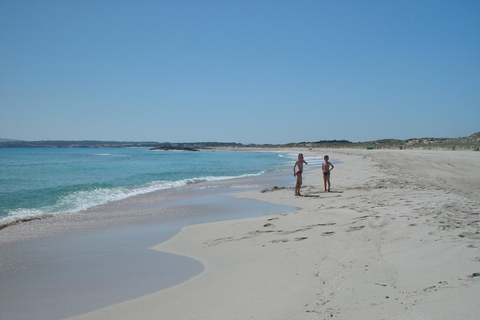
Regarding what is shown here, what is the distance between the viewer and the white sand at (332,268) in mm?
3381

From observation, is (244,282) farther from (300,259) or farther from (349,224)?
(349,224)

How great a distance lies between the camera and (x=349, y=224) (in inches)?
277

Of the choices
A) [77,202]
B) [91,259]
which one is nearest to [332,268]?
[91,259]

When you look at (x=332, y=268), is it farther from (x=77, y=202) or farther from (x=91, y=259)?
(x=77, y=202)

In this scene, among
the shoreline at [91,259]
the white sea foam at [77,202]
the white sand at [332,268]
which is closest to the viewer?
the white sand at [332,268]

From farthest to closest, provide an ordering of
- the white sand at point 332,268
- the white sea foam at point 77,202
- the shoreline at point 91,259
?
the white sea foam at point 77,202 → the shoreline at point 91,259 → the white sand at point 332,268

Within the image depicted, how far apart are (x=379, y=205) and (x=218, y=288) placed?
646cm

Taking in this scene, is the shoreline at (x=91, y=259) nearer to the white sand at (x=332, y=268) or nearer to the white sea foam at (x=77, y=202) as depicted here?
the white sand at (x=332, y=268)

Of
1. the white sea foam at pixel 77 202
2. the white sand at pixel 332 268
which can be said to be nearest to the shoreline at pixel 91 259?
the white sand at pixel 332 268

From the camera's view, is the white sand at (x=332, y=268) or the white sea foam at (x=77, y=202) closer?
the white sand at (x=332, y=268)

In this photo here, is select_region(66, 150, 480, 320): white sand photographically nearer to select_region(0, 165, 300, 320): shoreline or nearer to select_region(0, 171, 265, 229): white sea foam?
select_region(0, 165, 300, 320): shoreline

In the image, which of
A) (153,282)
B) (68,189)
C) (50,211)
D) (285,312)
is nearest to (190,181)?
(68,189)

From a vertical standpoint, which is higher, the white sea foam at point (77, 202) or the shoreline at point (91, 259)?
the shoreline at point (91, 259)

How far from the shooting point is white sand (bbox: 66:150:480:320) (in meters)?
3.38
